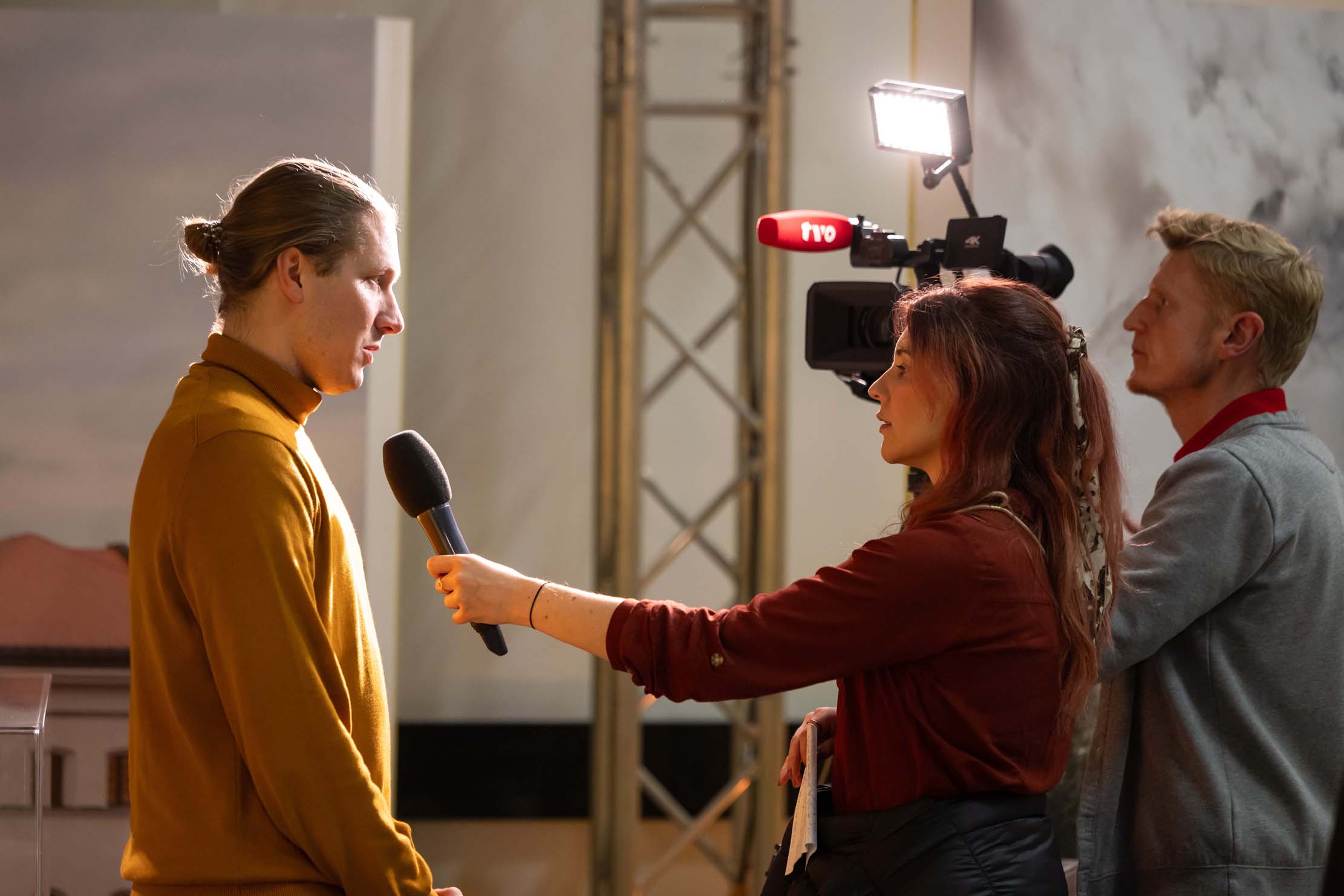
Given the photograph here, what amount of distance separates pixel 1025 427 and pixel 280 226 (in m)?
0.92

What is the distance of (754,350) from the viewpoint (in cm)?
372

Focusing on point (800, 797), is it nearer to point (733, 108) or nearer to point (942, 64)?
point (942, 64)

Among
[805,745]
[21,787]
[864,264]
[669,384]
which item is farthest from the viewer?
[669,384]

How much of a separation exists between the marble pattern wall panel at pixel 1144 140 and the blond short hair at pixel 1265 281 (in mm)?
1249

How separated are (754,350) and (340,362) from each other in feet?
7.83

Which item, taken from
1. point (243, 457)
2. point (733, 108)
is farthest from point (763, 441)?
point (243, 457)

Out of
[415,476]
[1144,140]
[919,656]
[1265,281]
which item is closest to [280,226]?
[415,476]

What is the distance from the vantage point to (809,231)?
1993 millimetres

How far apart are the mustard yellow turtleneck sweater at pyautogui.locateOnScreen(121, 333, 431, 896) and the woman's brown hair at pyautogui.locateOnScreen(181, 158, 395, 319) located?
0.60ft

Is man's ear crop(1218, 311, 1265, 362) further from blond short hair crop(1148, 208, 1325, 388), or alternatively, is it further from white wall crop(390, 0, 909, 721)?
white wall crop(390, 0, 909, 721)

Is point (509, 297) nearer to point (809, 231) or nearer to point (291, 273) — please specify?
point (809, 231)

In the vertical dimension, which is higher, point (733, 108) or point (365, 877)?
point (733, 108)

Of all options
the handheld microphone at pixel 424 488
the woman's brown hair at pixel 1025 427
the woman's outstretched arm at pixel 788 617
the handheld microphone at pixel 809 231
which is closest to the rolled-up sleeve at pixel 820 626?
the woman's outstretched arm at pixel 788 617

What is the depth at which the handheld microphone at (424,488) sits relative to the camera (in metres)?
1.51
